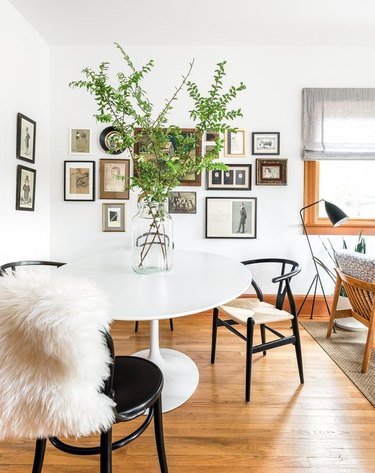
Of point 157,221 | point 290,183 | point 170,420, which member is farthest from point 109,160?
point 170,420

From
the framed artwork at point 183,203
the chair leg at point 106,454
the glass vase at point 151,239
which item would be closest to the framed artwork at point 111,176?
the framed artwork at point 183,203

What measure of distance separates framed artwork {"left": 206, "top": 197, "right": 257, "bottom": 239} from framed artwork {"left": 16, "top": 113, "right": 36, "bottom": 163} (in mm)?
1629

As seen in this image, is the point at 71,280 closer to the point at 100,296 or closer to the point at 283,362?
the point at 100,296

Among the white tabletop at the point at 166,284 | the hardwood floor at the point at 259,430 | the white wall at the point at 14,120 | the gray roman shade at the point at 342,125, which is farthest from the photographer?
the gray roman shade at the point at 342,125

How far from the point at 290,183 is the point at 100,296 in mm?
2515

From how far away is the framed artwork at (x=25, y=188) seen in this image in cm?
235

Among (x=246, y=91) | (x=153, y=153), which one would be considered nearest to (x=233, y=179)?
(x=246, y=91)

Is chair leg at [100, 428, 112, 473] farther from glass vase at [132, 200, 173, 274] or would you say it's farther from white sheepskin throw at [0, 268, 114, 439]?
glass vase at [132, 200, 173, 274]

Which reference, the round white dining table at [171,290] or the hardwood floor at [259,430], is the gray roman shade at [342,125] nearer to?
the round white dining table at [171,290]

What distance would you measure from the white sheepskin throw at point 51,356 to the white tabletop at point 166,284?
25 cm

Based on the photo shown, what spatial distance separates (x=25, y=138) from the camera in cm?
242

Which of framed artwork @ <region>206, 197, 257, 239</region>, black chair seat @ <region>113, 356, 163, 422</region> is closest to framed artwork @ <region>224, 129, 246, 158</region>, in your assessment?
framed artwork @ <region>206, 197, 257, 239</region>

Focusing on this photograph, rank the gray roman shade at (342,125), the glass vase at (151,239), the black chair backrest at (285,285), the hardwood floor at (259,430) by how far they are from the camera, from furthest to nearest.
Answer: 1. the gray roman shade at (342,125)
2. the black chair backrest at (285,285)
3. the glass vase at (151,239)
4. the hardwood floor at (259,430)

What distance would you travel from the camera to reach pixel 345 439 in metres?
1.40
